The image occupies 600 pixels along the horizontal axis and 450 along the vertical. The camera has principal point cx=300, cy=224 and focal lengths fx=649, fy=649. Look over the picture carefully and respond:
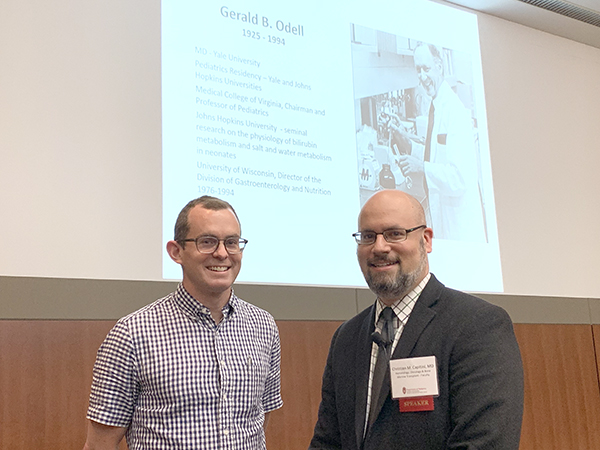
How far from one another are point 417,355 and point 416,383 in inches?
3.7

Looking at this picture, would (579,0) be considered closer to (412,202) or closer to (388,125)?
(388,125)

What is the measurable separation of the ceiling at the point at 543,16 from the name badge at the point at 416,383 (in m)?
3.99

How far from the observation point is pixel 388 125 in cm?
443

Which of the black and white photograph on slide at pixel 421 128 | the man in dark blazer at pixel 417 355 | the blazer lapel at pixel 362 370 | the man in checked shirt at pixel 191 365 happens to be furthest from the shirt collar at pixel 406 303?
the black and white photograph on slide at pixel 421 128

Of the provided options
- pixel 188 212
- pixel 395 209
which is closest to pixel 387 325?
pixel 395 209

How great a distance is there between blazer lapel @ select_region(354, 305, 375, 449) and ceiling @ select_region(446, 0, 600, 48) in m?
3.76

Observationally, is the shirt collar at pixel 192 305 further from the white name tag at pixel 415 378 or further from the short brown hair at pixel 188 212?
the white name tag at pixel 415 378

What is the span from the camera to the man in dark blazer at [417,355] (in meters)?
1.71

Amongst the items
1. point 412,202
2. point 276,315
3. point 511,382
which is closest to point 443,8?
point 276,315

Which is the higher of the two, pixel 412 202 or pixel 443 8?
pixel 443 8

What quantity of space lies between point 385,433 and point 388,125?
2926 mm

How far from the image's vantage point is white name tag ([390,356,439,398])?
1.78 metres

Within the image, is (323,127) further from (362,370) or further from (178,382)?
(178,382)

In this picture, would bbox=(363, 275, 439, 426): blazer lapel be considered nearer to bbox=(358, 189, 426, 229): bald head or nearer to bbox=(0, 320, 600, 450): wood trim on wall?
bbox=(358, 189, 426, 229): bald head
